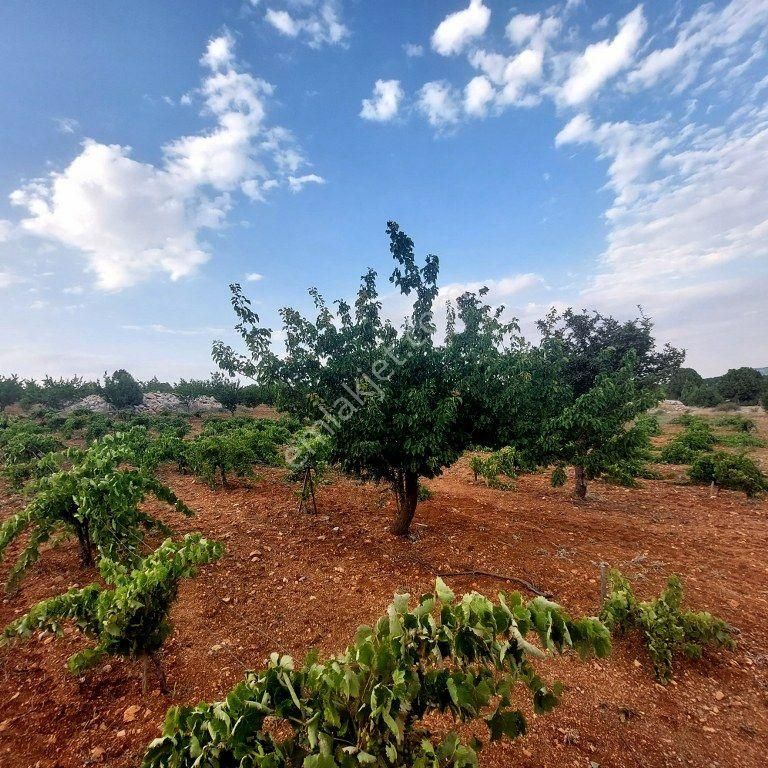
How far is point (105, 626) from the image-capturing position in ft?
9.63

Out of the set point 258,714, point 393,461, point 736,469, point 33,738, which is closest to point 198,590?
point 33,738

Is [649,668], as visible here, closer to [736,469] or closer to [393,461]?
[393,461]

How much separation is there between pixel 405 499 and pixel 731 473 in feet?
36.7

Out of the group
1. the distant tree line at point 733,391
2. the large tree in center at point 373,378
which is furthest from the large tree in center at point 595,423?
the distant tree line at point 733,391

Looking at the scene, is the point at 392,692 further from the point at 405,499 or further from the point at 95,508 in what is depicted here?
the point at 405,499

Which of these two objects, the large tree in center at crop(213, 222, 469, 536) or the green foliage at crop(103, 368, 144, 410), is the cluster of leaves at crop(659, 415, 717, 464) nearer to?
the large tree in center at crop(213, 222, 469, 536)

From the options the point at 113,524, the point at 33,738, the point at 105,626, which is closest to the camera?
the point at 105,626

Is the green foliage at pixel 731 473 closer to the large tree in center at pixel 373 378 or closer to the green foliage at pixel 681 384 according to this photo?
the large tree in center at pixel 373 378

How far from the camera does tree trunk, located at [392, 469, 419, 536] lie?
759 centimetres

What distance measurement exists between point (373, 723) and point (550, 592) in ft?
17.0

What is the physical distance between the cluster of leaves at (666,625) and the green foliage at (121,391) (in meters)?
43.4

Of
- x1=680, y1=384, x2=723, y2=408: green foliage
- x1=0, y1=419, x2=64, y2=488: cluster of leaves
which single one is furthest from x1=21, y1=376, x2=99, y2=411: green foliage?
x1=680, y1=384, x2=723, y2=408: green foliage

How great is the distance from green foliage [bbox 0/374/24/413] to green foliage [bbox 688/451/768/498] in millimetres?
53064

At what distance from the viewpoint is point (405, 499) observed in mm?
7848
